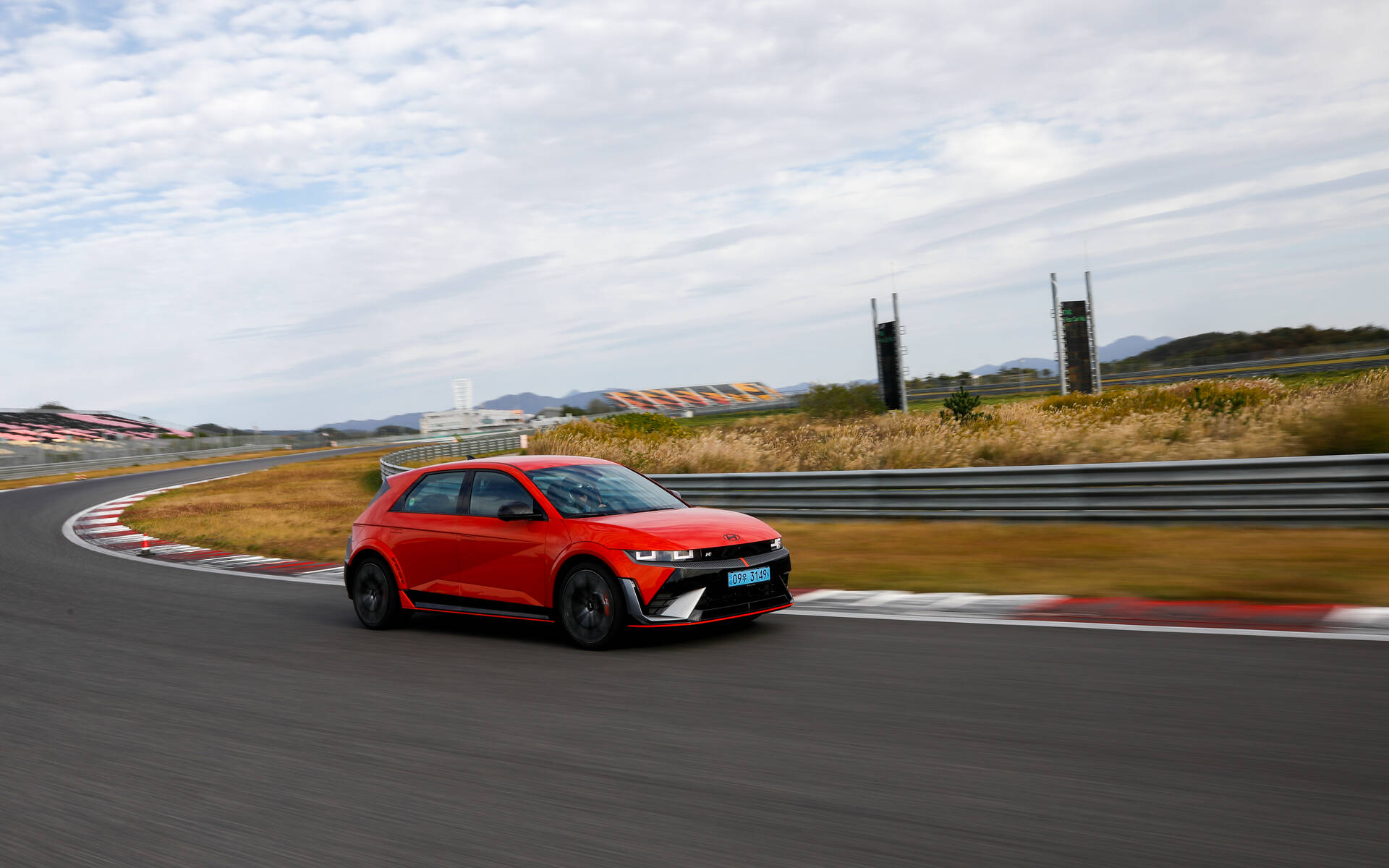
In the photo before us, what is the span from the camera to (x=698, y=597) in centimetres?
730

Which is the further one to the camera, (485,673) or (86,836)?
(485,673)

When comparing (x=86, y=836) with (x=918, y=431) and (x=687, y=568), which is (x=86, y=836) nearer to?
(x=687, y=568)

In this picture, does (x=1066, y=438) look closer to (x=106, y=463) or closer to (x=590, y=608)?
(x=590, y=608)

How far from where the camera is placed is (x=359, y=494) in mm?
26469

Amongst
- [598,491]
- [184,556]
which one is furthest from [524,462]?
[184,556]

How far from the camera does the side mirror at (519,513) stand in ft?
25.8

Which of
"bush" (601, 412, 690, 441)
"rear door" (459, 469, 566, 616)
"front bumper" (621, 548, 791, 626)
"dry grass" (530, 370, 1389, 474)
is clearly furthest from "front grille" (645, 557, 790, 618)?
"bush" (601, 412, 690, 441)

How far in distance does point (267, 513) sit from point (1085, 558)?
1710 centimetres

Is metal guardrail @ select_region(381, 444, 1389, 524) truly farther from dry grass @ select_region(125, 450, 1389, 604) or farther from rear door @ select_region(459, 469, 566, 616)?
rear door @ select_region(459, 469, 566, 616)

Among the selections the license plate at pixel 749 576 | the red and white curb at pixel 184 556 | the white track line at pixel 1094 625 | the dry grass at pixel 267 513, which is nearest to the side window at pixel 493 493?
the license plate at pixel 749 576

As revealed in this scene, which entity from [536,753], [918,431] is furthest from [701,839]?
[918,431]

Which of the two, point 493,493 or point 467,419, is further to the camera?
point 467,419

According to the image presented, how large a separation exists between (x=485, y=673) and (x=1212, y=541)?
7332 mm

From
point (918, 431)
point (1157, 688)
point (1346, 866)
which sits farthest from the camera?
point (918, 431)
